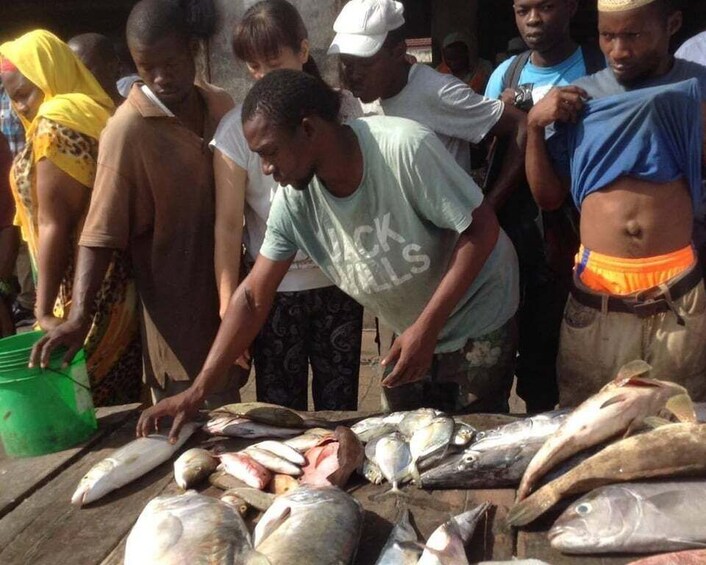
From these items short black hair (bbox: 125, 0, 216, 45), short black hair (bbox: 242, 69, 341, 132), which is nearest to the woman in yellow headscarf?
short black hair (bbox: 125, 0, 216, 45)

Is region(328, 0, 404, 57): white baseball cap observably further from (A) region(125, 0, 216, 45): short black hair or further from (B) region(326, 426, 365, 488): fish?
(B) region(326, 426, 365, 488): fish

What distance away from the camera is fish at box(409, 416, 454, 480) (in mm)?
2230

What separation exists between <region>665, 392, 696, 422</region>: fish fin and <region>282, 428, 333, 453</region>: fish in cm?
98

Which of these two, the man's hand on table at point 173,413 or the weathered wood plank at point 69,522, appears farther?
the man's hand on table at point 173,413

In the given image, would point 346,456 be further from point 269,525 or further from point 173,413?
point 173,413

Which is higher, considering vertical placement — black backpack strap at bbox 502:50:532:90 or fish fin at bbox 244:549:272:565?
black backpack strap at bbox 502:50:532:90

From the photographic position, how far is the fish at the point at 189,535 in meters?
1.81

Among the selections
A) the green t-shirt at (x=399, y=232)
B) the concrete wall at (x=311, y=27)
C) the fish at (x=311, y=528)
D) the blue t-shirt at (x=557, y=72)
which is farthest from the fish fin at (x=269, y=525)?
the concrete wall at (x=311, y=27)

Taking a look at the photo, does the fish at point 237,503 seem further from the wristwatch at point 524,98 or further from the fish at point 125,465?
the wristwatch at point 524,98

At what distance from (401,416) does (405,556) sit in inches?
27.4

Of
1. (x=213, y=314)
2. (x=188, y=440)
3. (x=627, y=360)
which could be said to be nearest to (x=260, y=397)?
(x=213, y=314)

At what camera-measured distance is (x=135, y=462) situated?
2430mm

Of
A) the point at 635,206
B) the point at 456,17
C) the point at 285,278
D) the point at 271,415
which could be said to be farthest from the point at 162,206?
the point at 456,17

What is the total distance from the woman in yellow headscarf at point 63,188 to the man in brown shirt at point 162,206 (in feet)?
0.40
